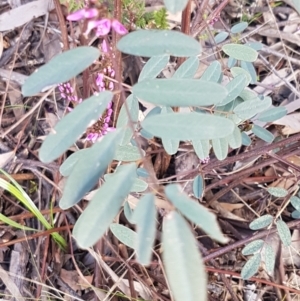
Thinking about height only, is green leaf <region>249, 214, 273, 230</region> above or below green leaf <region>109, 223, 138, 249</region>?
below

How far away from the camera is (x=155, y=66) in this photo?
916 millimetres

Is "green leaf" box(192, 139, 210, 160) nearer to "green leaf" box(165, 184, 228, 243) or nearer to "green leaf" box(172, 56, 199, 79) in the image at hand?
"green leaf" box(172, 56, 199, 79)

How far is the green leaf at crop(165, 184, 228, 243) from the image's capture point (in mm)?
483

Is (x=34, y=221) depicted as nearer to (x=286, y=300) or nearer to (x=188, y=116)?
(x=286, y=300)

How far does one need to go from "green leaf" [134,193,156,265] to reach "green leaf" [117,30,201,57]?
0.63ft

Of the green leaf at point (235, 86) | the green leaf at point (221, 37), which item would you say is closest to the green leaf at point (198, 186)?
the green leaf at point (235, 86)

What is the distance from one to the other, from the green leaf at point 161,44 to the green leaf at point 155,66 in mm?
286

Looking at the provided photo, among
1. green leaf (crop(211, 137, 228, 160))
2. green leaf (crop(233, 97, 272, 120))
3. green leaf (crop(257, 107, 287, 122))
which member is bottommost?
green leaf (crop(257, 107, 287, 122))

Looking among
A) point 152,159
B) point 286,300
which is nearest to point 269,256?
point 286,300

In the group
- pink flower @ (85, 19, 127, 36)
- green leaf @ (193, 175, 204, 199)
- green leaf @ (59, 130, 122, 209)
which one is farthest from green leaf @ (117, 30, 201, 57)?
green leaf @ (193, 175, 204, 199)

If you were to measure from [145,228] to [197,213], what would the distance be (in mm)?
60

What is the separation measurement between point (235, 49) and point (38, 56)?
76 centimetres

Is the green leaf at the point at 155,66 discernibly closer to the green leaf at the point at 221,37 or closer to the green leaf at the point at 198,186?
the green leaf at the point at 198,186

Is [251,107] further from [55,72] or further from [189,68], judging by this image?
[55,72]
